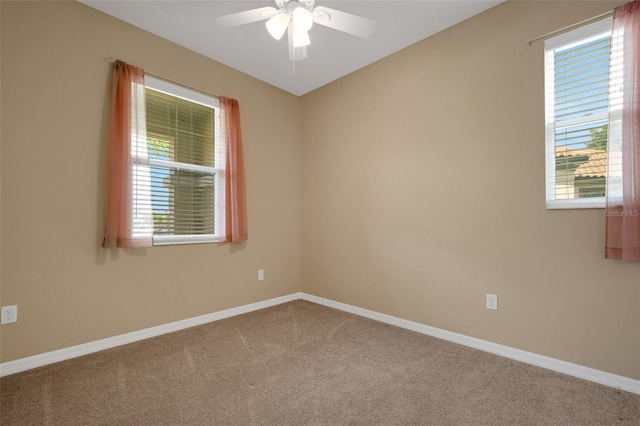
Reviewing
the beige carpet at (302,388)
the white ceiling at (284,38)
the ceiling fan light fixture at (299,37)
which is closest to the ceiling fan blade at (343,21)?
the ceiling fan light fixture at (299,37)

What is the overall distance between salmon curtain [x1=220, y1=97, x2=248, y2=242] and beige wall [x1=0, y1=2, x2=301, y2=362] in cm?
23

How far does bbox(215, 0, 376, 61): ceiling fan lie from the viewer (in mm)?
1920

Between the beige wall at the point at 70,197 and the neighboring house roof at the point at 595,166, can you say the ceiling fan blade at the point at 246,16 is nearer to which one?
the beige wall at the point at 70,197

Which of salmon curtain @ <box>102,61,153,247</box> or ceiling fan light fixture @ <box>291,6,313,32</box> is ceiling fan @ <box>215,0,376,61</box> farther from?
salmon curtain @ <box>102,61,153,247</box>

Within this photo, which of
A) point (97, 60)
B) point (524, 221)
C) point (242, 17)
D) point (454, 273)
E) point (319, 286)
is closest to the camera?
point (242, 17)

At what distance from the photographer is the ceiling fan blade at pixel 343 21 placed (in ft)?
6.29

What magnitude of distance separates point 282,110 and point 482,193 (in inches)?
103

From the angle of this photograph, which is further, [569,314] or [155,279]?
[155,279]

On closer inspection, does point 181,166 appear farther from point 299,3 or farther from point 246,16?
point 299,3

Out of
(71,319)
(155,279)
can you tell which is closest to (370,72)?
(155,279)

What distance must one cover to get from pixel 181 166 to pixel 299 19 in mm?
1831

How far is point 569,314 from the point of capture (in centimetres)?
209

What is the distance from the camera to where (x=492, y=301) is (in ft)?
7.98

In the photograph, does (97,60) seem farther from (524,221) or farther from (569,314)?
(569,314)
